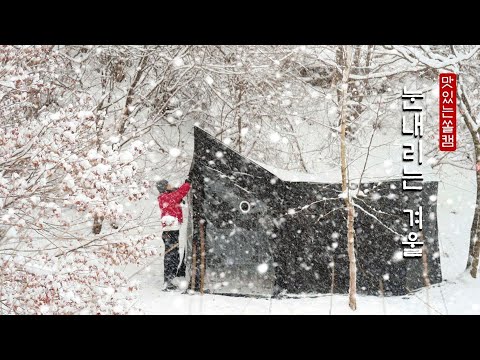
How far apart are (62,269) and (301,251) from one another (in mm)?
3234

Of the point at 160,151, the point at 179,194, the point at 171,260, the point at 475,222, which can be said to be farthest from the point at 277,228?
the point at 160,151

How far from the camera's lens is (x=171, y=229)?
5.73 metres

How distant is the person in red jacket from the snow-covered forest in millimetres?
257

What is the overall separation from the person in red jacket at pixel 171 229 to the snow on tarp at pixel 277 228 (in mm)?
213

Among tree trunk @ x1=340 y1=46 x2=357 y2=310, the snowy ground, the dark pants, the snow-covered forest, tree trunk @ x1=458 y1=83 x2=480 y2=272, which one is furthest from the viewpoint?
tree trunk @ x1=458 y1=83 x2=480 y2=272

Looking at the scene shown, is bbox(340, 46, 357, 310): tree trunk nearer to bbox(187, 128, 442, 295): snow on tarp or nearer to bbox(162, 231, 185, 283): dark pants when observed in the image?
bbox(187, 128, 442, 295): snow on tarp

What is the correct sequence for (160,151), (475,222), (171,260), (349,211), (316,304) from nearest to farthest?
1. (349,211)
2. (316,304)
3. (171,260)
4. (475,222)
5. (160,151)

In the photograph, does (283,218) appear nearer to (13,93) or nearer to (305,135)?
(13,93)

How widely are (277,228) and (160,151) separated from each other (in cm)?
445

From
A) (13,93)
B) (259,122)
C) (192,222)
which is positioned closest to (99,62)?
(259,122)

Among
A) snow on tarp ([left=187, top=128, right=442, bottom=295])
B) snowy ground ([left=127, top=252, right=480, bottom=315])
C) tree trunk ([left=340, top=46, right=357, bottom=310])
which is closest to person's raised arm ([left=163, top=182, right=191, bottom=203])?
snow on tarp ([left=187, top=128, right=442, bottom=295])

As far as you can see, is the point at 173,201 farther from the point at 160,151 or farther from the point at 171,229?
the point at 160,151

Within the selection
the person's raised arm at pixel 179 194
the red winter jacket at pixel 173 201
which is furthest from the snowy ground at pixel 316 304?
the person's raised arm at pixel 179 194

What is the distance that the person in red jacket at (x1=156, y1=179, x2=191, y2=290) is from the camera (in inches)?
234
